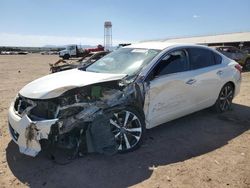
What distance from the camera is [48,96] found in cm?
442

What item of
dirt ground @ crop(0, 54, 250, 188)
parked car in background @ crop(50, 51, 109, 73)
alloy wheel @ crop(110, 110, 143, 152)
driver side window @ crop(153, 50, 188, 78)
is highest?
driver side window @ crop(153, 50, 188, 78)

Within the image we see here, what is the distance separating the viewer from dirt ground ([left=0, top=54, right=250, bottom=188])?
4.08 m

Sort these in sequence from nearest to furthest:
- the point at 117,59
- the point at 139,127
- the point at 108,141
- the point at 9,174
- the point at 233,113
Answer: the point at 9,174 < the point at 108,141 < the point at 139,127 < the point at 117,59 < the point at 233,113

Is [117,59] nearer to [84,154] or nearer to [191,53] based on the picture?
[191,53]

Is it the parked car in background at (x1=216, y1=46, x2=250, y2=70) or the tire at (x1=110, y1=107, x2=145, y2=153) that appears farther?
the parked car in background at (x1=216, y1=46, x2=250, y2=70)

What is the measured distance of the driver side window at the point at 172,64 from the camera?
541cm

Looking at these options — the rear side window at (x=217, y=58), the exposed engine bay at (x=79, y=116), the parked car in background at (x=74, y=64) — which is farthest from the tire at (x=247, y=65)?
the exposed engine bay at (x=79, y=116)

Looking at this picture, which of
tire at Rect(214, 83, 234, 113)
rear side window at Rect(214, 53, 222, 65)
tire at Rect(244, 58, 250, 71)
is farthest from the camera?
tire at Rect(244, 58, 250, 71)

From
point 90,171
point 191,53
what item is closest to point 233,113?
point 191,53

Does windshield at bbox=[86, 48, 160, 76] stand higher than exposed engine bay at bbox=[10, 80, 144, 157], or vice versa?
windshield at bbox=[86, 48, 160, 76]

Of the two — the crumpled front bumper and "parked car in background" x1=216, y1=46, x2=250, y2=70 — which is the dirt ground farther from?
"parked car in background" x1=216, y1=46, x2=250, y2=70

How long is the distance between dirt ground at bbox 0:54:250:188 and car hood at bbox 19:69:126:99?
3.21 feet

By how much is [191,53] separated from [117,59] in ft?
4.83

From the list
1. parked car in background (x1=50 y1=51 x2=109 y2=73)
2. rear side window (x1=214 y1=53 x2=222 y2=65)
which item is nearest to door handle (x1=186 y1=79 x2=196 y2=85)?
rear side window (x1=214 y1=53 x2=222 y2=65)
